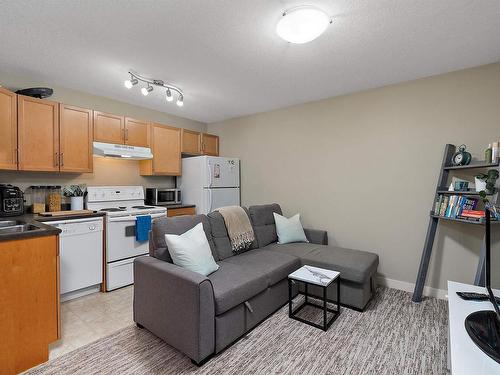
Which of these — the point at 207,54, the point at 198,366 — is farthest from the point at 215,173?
the point at 198,366

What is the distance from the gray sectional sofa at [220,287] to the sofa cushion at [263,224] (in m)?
0.16

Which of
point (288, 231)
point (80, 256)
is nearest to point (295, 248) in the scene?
point (288, 231)

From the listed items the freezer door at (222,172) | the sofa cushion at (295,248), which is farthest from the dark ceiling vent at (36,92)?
the sofa cushion at (295,248)

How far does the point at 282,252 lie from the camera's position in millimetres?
3008

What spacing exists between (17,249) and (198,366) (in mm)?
1492

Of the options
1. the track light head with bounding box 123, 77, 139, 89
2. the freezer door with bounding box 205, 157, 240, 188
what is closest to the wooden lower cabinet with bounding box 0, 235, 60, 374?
the track light head with bounding box 123, 77, 139, 89

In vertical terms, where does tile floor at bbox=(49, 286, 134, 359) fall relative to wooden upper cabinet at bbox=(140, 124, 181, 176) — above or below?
below

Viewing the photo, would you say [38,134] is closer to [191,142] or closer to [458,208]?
[191,142]

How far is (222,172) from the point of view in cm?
425

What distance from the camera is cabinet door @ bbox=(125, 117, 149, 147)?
3559 millimetres

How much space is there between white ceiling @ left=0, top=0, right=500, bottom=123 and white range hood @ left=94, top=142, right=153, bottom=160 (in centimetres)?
74

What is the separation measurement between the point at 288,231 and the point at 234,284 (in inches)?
61.5

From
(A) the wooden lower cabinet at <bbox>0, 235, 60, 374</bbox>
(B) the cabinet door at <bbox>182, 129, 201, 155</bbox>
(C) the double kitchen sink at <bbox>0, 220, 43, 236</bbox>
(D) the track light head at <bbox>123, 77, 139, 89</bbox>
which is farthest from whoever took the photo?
(B) the cabinet door at <bbox>182, 129, 201, 155</bbox>

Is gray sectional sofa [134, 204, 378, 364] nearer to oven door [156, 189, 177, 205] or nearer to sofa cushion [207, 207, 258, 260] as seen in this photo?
sofa cushion [207, 207, 258, 260]
